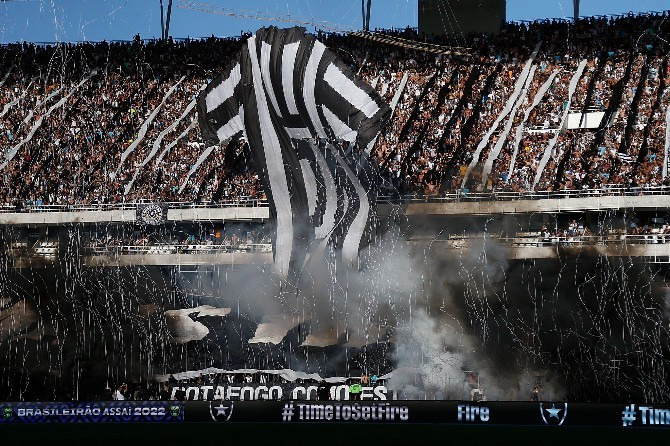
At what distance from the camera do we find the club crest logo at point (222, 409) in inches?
931

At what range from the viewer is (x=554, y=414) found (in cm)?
2212

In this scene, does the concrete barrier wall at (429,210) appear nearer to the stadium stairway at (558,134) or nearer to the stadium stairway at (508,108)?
the stadium stairway at (558,134)

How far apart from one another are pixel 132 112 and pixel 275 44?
17.3 metres

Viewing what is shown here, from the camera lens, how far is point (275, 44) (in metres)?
31.6

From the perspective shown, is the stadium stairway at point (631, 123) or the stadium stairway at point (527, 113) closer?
the stadium stairway at point (631, 123)

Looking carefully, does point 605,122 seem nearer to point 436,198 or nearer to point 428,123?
point 428,123

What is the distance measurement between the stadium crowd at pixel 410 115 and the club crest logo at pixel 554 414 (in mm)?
15355

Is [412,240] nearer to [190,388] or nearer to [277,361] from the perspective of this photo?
[277,361]

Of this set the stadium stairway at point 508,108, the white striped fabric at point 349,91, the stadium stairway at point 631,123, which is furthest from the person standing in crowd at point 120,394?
the stadium stairway at point 631,123

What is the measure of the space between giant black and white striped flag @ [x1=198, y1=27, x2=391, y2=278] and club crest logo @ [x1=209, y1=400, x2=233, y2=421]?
10.2 m

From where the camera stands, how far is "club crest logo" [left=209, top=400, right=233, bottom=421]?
23.7m

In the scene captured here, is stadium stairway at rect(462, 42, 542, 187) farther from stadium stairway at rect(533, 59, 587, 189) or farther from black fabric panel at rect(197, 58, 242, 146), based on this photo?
black fabric panel at rect(197, 58, 242, 146)

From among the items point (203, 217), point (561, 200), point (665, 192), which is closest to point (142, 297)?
point (203, 217)

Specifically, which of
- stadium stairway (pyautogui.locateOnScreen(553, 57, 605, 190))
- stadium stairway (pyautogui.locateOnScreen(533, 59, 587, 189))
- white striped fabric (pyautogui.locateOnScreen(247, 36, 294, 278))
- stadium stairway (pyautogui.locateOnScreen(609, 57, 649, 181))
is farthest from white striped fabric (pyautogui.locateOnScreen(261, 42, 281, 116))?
stadium stairway (pyautogui.locateOnScreen(609, 57, 649, 181))
